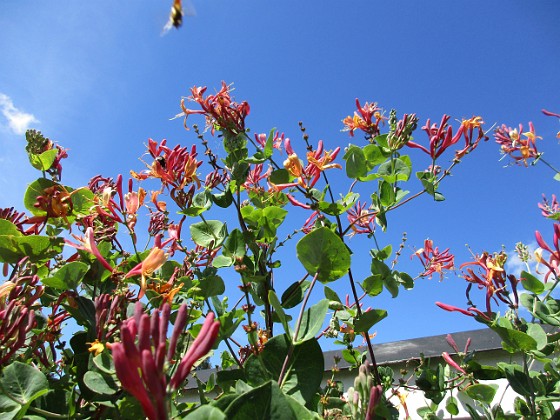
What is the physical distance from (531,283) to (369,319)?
67 cm

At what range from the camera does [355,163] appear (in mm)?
1575

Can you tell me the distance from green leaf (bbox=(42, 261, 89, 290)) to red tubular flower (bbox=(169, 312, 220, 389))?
0.67 meters

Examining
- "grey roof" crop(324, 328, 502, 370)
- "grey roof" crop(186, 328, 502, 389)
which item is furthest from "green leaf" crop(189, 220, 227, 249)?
"grey roof" crop(324, 328, 502, 370)

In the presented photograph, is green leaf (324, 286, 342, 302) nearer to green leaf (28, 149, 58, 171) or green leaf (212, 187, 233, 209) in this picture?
green leaf (212, 187, 233, 209)

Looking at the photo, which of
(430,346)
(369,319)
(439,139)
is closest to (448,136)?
(439,139)

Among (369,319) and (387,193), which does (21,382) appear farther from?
(387,193)

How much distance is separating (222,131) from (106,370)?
0.97m

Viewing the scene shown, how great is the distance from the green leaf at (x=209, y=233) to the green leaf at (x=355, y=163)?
0.48 metres

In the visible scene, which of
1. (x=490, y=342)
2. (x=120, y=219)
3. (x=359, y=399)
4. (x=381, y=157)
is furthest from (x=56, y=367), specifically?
(x=490, y=342)

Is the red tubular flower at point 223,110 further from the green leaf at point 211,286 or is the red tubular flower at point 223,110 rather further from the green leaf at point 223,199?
the green leaf at point 211,286

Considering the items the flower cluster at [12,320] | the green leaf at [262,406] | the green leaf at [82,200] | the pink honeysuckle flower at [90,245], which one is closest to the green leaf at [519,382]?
the green leaf at [262,406]

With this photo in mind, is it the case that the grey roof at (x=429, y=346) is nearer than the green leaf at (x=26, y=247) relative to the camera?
No

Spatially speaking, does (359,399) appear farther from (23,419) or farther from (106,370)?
(23,419)

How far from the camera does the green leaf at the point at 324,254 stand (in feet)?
3.58
